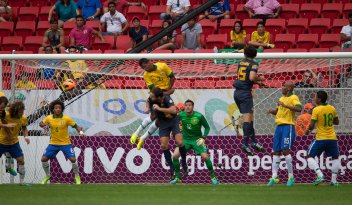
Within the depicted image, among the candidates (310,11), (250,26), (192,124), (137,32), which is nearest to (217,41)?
(250,26)

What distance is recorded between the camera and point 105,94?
64.2ft

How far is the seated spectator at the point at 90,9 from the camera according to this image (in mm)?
24719

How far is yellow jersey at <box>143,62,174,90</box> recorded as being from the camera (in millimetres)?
17438

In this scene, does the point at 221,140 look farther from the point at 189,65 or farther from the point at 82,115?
the point at 82,115

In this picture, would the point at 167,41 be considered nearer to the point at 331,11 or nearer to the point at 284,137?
the point at 331,11

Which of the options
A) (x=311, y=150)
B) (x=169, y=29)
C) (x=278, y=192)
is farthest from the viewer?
(x=169, y=29)

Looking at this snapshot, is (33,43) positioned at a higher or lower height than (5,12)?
lower

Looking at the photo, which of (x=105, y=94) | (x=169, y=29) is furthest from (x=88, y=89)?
(x=169, y=29)

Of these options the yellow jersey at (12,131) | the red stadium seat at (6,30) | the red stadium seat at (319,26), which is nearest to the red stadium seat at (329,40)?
the red stadium seat at (319,26)

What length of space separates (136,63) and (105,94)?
90 centimetres

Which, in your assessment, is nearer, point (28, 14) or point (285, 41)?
point (285, 41)

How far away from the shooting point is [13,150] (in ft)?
59.0

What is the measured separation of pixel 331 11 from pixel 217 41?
10.1ft

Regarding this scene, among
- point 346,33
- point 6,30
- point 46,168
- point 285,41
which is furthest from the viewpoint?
point 6,30
